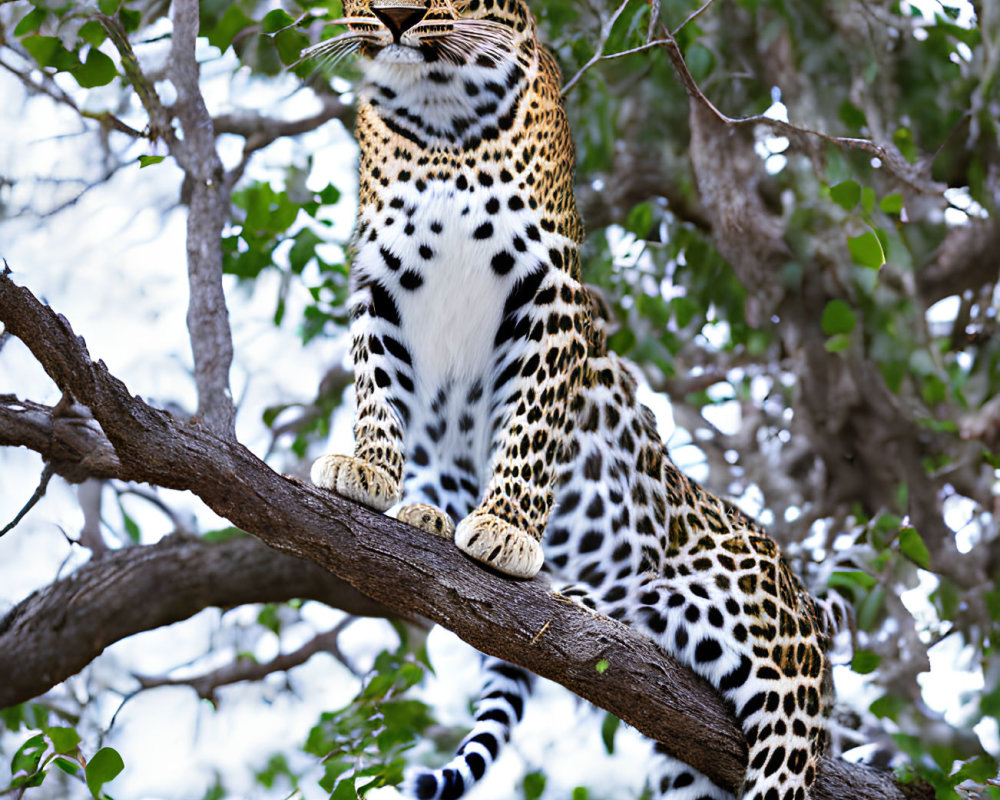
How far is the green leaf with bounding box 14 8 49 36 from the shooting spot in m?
4.11

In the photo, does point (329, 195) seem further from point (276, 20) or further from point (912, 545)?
point (912, 545)

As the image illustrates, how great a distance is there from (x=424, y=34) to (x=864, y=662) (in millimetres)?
2848

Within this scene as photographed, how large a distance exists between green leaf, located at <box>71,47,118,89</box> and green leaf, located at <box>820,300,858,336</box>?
3.43 metres

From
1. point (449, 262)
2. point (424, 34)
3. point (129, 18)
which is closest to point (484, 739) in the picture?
point (449, 262)

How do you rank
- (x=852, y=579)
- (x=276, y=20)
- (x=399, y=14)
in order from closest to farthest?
(x=399, y=14) < (x=276, y=20) < (x=852, y=579)

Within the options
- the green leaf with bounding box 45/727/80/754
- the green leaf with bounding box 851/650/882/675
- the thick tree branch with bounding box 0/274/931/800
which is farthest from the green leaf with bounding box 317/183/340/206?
the green leaf with bounding box 851/650/882/675

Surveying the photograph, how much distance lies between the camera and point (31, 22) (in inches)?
162

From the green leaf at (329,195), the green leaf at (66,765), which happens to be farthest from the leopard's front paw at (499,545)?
the green leaf at (329,195)

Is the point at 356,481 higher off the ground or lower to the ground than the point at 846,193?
lower

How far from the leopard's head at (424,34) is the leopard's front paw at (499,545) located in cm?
137

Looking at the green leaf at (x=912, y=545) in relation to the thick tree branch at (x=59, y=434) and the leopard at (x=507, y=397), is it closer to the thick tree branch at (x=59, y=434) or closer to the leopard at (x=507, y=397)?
the leopard at (x=507, y=397)

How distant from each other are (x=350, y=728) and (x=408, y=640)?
1392 millimetres

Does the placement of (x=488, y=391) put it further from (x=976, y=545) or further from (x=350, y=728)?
(x=976, y=545)

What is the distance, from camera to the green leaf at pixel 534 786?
5523 millimetres
